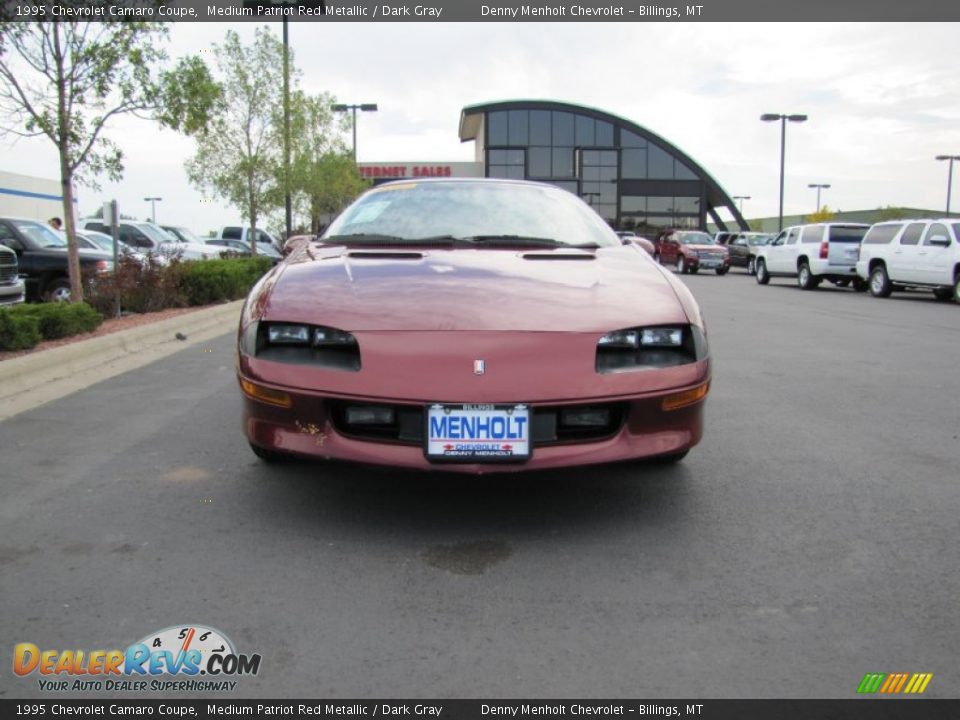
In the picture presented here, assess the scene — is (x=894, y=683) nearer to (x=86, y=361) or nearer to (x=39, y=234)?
(x=86, y=361)

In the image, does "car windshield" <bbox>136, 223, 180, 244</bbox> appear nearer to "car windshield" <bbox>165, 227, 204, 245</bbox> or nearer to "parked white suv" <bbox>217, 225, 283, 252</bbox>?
"car windshield" <bbox>165, 227, 204, 245</bbox>

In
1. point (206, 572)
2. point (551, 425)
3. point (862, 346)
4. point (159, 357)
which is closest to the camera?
point (206, 572)

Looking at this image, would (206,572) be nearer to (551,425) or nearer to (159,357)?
(551,425)

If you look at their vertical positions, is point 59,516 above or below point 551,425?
below

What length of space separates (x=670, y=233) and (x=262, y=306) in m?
33.6

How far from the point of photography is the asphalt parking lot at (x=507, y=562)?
2.33m

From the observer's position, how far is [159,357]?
8.37 meters

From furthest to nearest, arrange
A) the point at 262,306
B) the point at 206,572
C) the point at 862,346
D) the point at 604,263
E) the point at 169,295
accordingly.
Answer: the point at 169,295
the point at 862,346
the point at 604,263
the point at 262,306
the point at 206,572

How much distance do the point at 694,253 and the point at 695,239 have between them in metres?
1.59

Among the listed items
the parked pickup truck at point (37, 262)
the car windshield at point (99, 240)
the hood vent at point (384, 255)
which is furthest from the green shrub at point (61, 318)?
the car windshield at point (99, 240)

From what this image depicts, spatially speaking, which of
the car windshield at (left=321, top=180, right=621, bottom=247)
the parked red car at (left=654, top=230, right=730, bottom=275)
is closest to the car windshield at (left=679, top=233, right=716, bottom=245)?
the parked red car at (left=654, top=230, right=730, bottom=275)
